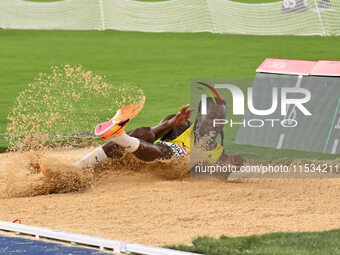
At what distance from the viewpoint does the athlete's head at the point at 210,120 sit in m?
10.6

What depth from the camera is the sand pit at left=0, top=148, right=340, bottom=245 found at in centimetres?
815

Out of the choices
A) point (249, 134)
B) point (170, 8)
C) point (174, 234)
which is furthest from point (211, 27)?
point (174, 234)

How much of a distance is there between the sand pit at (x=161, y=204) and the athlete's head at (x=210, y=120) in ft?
1.98

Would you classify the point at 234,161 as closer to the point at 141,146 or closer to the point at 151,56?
the point at 141,146

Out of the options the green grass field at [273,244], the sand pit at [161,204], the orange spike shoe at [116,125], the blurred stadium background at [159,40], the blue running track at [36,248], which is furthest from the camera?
the blurred stadium background at [159,40]

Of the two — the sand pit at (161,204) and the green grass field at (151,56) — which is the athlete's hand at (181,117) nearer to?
the sand pit at (161,204)

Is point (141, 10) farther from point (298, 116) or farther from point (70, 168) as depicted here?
point (70, 168)

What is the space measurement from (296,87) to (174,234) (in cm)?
524

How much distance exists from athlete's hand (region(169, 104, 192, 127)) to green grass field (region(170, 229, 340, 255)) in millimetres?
2537

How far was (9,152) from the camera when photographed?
13.0 metres

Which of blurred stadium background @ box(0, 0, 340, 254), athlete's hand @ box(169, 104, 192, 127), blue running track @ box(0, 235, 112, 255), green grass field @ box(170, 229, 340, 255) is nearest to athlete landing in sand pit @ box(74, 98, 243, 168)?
athlete's hand @ box(169, 104, 192, 127)

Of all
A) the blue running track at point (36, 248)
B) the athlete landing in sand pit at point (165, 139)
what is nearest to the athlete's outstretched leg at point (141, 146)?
the athlete landing in sand pit at point (165, 139)

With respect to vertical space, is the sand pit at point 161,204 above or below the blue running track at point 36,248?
below

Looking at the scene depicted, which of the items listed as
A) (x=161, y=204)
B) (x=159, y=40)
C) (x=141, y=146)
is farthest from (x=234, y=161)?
(x=159, y=40)
